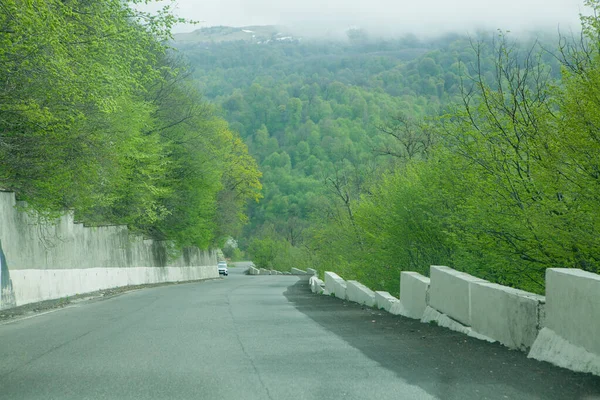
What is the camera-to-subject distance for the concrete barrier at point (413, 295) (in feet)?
45.9

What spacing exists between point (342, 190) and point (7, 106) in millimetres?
32675

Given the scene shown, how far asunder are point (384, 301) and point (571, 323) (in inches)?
381

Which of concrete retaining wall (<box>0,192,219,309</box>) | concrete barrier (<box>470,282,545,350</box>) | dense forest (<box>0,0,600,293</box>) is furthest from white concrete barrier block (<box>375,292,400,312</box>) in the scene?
concrete retaining wall (<box>0,192,219,309</box>)

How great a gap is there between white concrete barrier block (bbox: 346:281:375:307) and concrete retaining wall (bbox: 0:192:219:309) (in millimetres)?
9008

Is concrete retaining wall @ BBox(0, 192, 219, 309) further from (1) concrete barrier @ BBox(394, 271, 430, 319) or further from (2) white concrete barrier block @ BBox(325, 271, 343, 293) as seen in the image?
(1) concrete barrier @ BBox(394, 271, 430, 319)

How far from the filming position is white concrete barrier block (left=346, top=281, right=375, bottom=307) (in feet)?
62.9

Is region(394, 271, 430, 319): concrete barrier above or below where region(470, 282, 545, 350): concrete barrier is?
below

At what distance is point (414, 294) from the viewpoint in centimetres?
1464

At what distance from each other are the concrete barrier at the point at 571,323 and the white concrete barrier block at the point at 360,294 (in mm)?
10218

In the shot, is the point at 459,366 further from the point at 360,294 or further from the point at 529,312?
the point at 360,294

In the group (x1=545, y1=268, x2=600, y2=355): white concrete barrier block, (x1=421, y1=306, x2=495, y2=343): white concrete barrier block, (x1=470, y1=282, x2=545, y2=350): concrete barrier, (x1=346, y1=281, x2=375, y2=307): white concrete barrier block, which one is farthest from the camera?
(x1=346, y1=281, x2=375, y2=307): white concrete barrier block

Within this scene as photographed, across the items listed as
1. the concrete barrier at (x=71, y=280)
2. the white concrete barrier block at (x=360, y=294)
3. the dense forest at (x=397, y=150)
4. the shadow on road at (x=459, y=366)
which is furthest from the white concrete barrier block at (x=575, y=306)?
the concrete barrier at (x=71, y=280)

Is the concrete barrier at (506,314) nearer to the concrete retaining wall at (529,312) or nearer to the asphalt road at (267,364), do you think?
the concrete retaining wall at (529,312)

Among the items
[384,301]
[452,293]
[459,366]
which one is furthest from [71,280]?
[459,366]
